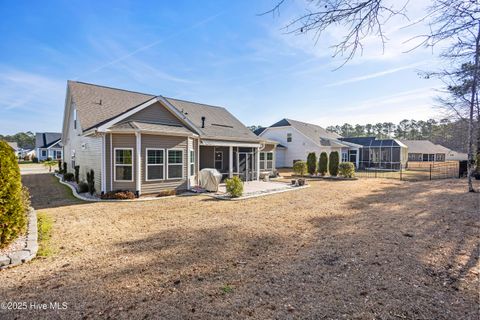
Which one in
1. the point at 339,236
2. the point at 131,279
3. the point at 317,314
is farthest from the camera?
the point at 339,236

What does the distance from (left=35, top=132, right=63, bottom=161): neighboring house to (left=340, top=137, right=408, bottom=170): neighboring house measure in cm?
5404

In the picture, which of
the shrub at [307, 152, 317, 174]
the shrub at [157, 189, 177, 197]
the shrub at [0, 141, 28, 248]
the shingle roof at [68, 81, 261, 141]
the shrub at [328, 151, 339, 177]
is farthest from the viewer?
the shrub at [307, 152, 317, 174]

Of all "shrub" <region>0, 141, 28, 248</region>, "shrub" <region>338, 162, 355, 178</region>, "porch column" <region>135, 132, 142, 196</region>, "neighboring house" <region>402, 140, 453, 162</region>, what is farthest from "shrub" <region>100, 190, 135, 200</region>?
"neighboring house" <region>402, 140, 453, 162</region>

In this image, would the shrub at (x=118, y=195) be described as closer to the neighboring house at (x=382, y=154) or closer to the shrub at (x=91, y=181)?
the shrub at (x=91, y=181)

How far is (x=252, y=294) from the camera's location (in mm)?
3344

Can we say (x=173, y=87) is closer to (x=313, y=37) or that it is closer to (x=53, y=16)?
(x=53, y=16)

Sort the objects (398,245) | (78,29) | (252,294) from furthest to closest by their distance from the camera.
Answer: (78,29) → (398,245) → (252,294)

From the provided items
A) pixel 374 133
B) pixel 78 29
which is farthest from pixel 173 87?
pixel 374 133

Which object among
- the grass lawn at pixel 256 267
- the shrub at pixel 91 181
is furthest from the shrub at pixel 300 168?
the shrub at pixel 91 181

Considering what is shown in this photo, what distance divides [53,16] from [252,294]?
13.0 metres

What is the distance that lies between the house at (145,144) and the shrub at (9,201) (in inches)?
223

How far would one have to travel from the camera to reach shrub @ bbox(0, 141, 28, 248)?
466cm

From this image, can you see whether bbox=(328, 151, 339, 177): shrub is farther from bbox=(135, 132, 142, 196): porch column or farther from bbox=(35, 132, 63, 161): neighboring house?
bbox=(35, 132, 63, 161): neighboring house

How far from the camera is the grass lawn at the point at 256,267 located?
3039 millimetres
